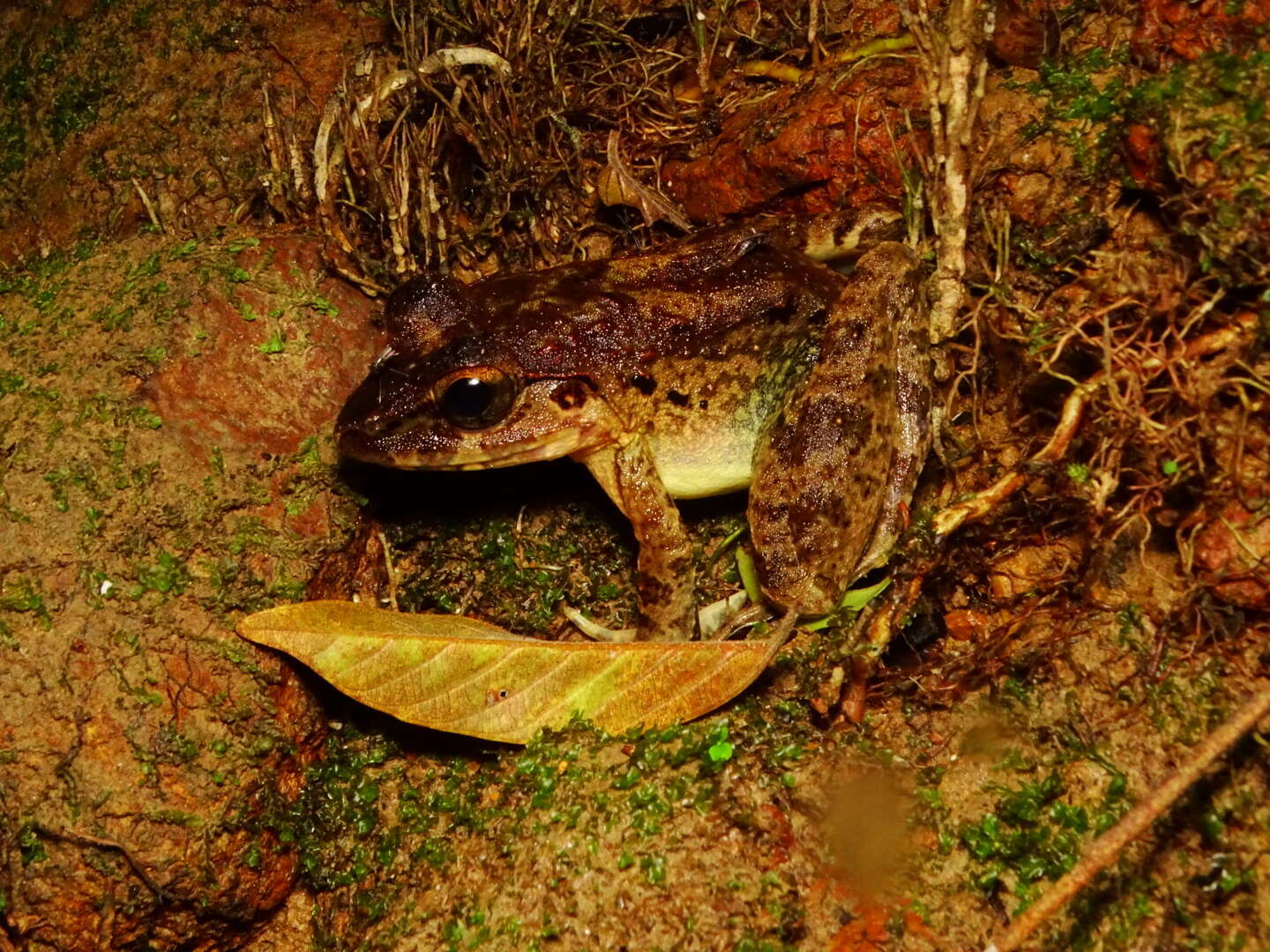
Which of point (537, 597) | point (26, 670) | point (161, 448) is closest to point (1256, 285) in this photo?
point (537, 597)

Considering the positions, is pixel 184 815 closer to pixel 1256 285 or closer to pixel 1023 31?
pixel 1256 285

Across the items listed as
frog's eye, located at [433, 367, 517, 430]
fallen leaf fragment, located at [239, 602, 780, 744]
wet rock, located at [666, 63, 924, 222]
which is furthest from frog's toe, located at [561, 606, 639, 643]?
wet rock, located at [666, 63, 924, 222]

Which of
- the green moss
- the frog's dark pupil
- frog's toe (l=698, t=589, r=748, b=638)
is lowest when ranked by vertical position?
frog's toe (l=698, t=589, r=748, b=638)

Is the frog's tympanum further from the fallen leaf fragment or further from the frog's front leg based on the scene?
the fallen leaf fragment

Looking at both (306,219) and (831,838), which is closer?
(831,838)

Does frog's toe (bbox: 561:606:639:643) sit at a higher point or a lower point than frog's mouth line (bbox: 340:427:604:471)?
lower

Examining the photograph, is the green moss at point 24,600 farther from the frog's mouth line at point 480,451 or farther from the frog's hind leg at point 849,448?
the frog's hind leg at point 849,448
